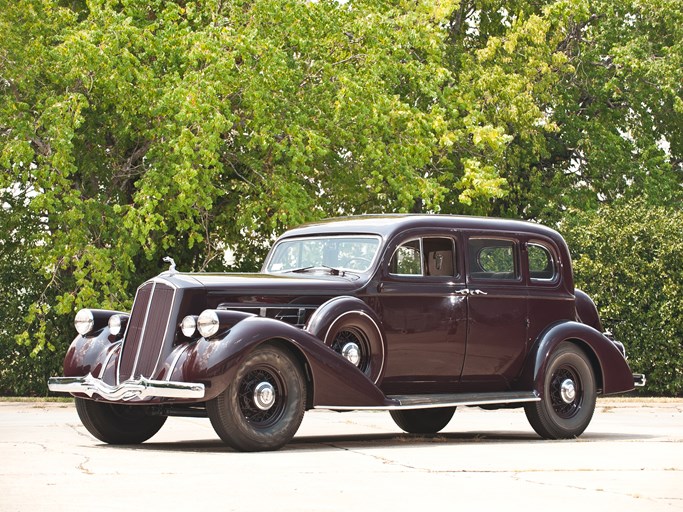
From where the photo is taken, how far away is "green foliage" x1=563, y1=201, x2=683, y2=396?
21.3m

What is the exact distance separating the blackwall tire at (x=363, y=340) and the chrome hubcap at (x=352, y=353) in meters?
0.03

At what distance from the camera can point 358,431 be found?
46.1ft

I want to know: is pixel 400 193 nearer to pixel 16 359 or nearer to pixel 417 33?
pixel 417 33

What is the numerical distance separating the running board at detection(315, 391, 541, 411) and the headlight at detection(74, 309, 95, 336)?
104 inches

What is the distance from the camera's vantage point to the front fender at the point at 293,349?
409 inches

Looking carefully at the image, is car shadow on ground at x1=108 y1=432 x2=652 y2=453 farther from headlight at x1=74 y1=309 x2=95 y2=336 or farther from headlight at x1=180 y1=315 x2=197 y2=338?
headlight at x1=74 y1=309 x2=95 y2=336

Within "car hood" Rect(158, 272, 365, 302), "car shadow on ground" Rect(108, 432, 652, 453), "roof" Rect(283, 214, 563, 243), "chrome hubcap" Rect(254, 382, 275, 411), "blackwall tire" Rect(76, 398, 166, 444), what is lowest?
"car shadow on ground" Rect(108, 432, 652, 453)

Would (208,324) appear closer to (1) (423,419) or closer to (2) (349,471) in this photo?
(2) (349,471)

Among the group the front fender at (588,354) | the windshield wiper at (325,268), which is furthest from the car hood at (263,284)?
the front fender at (588,354)

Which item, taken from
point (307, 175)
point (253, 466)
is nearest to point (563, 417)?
point (253, 466)

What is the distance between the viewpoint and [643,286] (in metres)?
21.6

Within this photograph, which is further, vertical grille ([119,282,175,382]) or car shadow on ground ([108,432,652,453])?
car shadow on ground ([108,432,652,453])

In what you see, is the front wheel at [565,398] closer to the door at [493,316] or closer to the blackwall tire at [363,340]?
the door at [493,316]

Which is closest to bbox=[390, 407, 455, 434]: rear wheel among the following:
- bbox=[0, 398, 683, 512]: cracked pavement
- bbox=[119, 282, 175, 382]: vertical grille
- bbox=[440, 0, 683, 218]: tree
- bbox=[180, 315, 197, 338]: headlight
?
bbox=[0, 398, 683, 512]: cracked pavement
